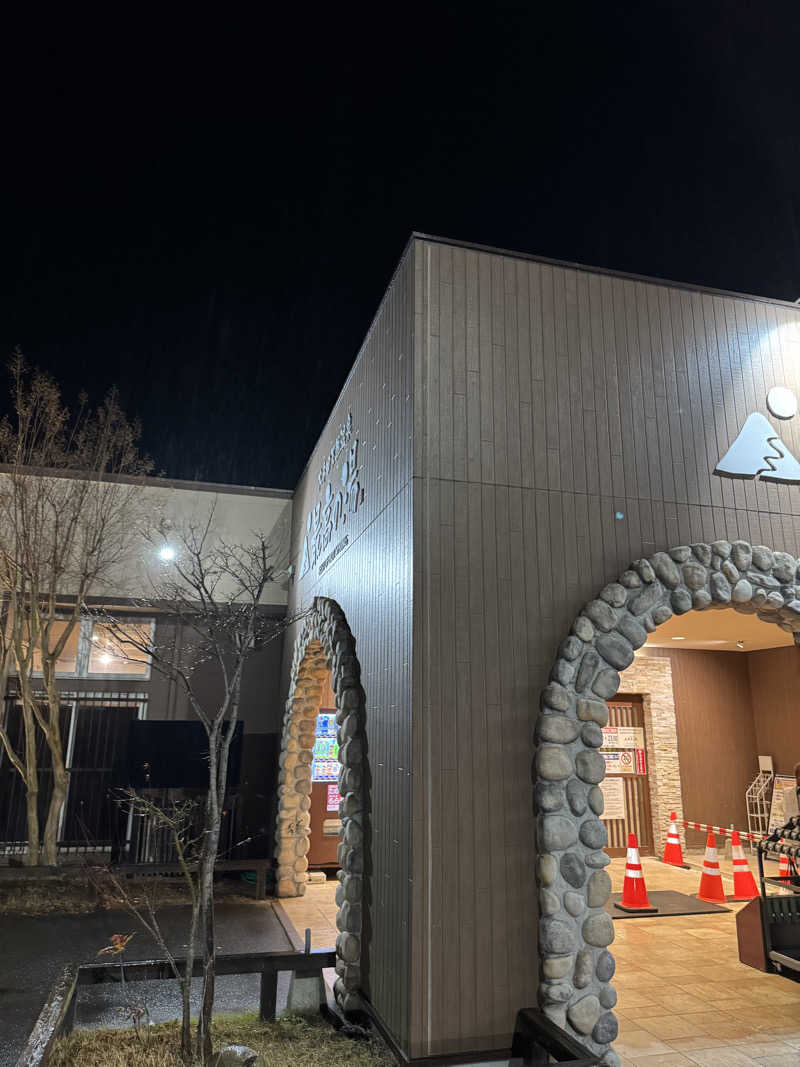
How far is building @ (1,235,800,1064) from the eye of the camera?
12.9 feet

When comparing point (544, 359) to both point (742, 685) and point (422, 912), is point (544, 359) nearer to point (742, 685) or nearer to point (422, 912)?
point (422, 912)

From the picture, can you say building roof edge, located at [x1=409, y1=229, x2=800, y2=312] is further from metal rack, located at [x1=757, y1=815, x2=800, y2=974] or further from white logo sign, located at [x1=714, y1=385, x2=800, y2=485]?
metal rack, located at [x1=757, y1=815, x2=800, y2=974]

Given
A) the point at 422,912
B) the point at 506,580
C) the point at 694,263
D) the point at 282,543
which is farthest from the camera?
the point at 282,543

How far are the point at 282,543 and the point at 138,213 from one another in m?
5.19

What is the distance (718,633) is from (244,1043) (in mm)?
7011

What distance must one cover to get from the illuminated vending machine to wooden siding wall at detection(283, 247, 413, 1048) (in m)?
3.82

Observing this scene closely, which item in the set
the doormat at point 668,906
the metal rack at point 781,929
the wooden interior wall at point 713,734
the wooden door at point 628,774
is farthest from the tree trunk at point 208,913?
the wooden interior wall at point 713,734

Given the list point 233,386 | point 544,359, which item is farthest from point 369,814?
point 233,386

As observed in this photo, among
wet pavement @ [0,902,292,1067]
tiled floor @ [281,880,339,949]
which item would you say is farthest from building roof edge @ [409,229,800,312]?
tiled floor @ [281,880,339,949]

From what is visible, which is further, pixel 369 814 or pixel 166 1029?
pixel 369 814

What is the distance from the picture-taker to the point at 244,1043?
405cm

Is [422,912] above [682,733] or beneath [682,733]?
beneath

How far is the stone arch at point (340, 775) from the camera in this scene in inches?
191

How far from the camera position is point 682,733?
35.1 feet
